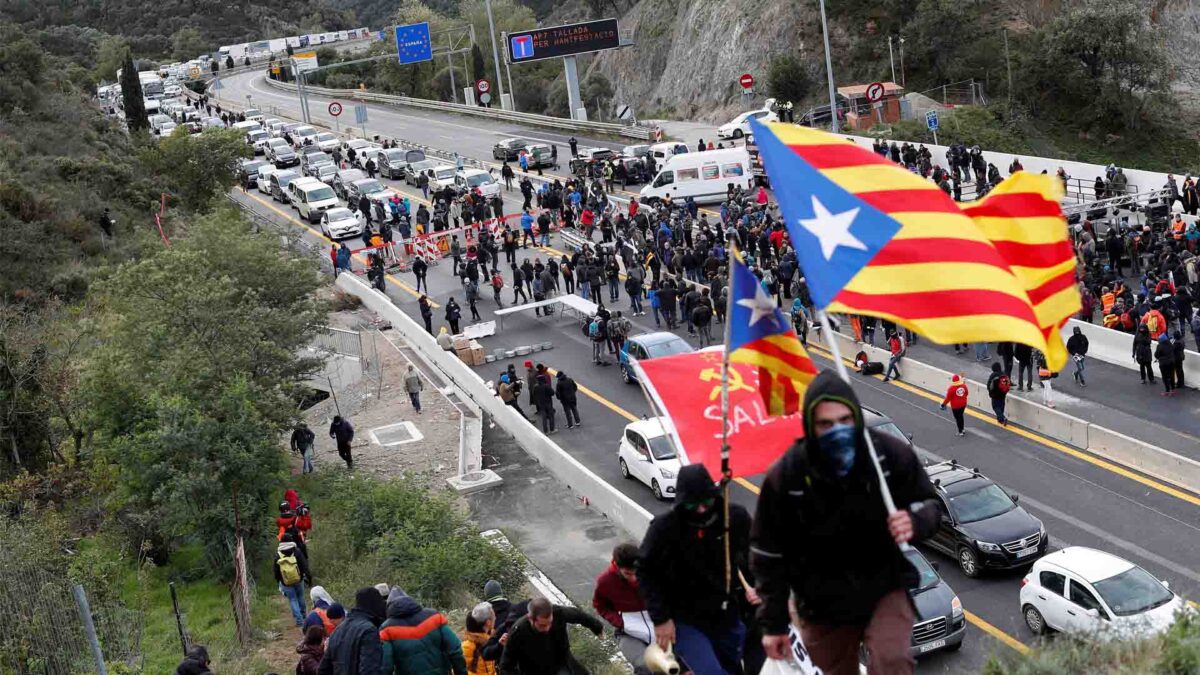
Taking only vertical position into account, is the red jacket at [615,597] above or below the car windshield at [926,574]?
above

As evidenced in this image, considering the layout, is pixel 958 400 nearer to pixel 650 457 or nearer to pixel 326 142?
pixel 650 457

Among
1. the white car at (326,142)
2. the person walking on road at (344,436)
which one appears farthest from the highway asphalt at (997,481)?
the white car at (326,142)

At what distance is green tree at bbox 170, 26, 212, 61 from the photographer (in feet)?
526

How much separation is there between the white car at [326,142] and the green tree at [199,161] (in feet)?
54.2

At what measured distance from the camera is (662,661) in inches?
279

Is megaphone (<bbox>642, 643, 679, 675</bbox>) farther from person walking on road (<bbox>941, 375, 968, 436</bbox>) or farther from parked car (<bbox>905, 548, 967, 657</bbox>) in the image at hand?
person walking on road (<bbox>941, 375, 968, 436</bbox>)

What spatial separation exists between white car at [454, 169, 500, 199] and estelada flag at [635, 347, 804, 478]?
4545cm

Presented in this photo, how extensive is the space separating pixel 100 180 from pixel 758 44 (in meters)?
38.3

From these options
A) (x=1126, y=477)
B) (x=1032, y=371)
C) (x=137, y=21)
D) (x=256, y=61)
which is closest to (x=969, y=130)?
(x=1032, y=371)

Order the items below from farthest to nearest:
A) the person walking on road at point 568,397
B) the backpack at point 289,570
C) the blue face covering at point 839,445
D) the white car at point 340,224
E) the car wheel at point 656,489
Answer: the white car at point 340,224 < the person walking on road at point 568,397 < the car wheel at point 656,489 < the backpack at point 289,570 < the blue face covering at point 839,445

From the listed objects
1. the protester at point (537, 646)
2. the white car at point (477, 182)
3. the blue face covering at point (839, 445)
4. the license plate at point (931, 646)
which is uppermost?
the blue face covering at point (839, 445)

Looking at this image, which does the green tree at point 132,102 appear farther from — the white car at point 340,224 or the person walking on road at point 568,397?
the person walking on road at point 568,397

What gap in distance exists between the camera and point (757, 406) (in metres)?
8.75

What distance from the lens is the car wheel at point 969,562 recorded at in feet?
64.1
